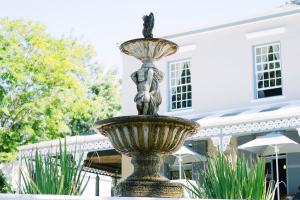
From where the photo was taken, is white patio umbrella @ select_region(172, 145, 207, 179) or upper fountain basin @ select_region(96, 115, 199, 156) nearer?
upper fountain basin @ select_region(96, 115, 199, 156)

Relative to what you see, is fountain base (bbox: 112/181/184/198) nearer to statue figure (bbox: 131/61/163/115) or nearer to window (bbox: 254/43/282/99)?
statue figure (bbox: 131/61/163/115)

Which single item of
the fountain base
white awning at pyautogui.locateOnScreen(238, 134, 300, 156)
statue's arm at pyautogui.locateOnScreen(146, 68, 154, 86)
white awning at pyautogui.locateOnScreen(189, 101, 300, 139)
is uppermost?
statue's arm at pyautogui.locateOnScreen(146, 68, 154, 86)

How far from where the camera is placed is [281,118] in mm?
14109

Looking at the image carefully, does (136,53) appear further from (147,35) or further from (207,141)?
(207,141)

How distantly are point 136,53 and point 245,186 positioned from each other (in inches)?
117

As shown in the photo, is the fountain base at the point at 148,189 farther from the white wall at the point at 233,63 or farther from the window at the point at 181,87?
the window at the point at 181,87

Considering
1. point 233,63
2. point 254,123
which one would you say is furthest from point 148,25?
point 233,63

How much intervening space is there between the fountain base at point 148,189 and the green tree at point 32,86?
12573mm

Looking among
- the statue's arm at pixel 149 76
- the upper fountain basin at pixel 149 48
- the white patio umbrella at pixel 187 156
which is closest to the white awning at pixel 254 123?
the white patio umbrella at pixel 187 156

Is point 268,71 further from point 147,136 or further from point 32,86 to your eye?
point 147,136

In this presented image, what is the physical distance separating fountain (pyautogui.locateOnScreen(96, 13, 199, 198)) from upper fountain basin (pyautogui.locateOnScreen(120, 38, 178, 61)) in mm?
17

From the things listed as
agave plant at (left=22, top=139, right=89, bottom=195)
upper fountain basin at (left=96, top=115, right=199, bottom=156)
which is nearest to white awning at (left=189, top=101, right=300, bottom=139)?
upper fountain basin at (left=96, top=115, right=199, bottom=156)

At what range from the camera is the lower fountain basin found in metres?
7.38

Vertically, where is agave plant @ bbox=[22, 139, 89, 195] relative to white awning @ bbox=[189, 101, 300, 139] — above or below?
below
